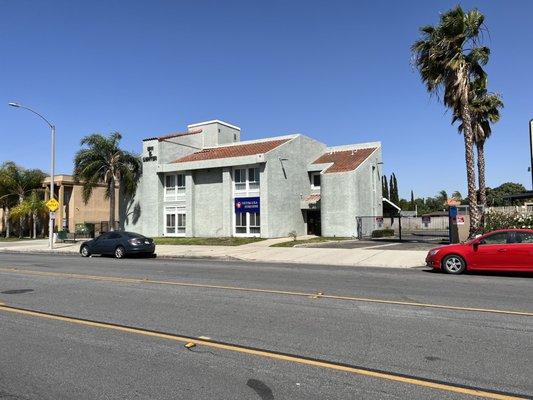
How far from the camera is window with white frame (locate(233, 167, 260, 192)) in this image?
120 feet

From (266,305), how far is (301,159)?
31.0m

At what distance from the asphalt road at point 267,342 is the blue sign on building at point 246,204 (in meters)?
24.8

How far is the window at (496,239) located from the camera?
557 inches

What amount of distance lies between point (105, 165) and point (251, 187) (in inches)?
498

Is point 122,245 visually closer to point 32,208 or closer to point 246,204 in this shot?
point 246,204

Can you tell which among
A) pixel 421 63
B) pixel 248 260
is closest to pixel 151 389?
pixel 248 260

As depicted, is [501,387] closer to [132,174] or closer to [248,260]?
[248,260]

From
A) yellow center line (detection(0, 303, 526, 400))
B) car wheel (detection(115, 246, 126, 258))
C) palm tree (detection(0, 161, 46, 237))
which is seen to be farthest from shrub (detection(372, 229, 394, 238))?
palm tree (detection(0, 161, 46, 237))

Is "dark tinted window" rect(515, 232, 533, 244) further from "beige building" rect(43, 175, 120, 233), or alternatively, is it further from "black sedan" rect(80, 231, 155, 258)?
"beige building" rect(43, 175, 120, 233)

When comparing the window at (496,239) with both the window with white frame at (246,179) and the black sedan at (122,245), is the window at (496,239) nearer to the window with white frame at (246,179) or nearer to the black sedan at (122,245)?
the black sedan at (122,245)

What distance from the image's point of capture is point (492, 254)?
14086 millimetres

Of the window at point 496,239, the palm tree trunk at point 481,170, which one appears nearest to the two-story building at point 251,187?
the palm tree trunk at point 481,170

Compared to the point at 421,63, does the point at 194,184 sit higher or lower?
lower

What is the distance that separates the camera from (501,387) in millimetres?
4602
